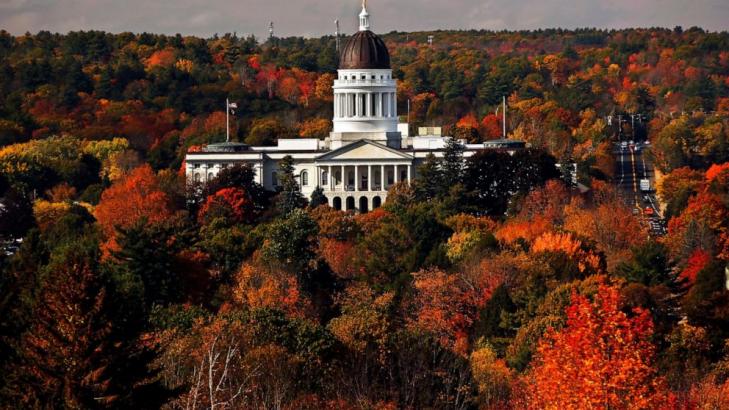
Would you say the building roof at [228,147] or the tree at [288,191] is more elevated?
the building roof at [228,147]

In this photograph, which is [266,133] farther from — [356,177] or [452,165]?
[452,165]

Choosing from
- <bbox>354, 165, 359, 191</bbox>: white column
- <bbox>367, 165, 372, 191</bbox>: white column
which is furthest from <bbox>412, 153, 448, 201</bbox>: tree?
<bbox>354, 165, 359, 191</bbox>: white column

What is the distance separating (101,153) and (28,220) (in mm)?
40694

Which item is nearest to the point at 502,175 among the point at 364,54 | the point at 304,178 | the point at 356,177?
the point at 356,177

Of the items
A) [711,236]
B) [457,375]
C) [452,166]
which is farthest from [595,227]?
[457,375]

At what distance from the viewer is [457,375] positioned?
70.8m

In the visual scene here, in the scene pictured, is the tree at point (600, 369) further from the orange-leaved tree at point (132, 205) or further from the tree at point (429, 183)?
the tree at point (429, 183)

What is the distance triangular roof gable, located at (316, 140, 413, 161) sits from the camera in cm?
13875

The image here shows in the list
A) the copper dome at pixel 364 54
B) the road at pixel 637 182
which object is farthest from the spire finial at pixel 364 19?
the road at pixel 637 182

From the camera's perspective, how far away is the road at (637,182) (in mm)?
130950

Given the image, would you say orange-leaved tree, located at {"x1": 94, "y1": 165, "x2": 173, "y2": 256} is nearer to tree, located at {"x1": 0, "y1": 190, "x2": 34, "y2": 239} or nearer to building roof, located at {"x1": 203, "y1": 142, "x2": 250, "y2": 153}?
tree, located at {"x1": 0, "y1": 190, "x2": 34, "y2": 239}

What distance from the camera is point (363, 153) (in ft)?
457

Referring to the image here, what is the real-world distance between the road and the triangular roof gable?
1447cm

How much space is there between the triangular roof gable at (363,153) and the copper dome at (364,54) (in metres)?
10.3
